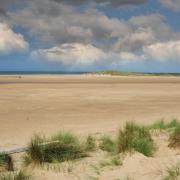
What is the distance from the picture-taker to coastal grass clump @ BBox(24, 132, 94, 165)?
7.63 m

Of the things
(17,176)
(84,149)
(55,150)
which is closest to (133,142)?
(84,149)

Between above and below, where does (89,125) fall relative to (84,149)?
below

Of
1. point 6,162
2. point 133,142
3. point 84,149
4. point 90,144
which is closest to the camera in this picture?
point 6,162

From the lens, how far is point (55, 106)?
782 inches

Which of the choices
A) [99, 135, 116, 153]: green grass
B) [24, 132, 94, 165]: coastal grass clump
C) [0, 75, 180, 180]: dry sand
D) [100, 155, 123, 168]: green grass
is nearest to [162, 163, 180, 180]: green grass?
[0, 75, 180, 180]: dry sand

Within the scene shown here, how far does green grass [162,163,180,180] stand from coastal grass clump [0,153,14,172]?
8.60ft

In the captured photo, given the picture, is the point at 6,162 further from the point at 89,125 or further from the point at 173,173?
the point at 89,125

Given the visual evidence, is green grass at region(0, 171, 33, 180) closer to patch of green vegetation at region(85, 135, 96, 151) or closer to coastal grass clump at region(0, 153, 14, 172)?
coastal grass clump at region(0, 153, 14, 172)

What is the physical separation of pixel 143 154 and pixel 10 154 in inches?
98.2

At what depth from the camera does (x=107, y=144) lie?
9.09 meters

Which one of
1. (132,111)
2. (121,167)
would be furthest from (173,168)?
(132,111)

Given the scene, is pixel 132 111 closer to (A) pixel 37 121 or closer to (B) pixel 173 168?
(A) pixel 37 121

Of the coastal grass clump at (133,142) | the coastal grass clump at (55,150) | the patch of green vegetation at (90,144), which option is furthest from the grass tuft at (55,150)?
the coastal grass clump at (133,142)

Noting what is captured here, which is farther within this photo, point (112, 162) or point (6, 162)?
point (112, 162)
